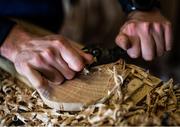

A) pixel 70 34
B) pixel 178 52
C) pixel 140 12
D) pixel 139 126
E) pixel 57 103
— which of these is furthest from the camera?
pixel 178 52

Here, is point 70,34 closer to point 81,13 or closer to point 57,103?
point 81,13

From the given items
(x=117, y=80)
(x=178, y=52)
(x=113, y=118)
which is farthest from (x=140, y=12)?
(x=178, y=52)

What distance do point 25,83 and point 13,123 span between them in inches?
4.7

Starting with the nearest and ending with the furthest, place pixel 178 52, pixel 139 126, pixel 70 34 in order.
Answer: pixel 139 126 → pixel 70 34 → pixel 178 52

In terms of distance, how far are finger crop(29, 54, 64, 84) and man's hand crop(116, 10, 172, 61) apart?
0.14 m

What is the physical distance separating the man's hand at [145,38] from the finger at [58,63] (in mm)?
118

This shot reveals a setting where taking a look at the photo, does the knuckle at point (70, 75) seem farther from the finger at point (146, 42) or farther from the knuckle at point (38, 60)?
the finger at point (146, 42)

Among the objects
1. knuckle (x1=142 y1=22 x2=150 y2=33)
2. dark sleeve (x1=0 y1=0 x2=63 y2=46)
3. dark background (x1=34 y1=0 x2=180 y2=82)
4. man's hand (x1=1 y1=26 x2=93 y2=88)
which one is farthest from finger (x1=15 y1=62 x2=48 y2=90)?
dark background (x1=34 y1=0 x2=180 y2=82)

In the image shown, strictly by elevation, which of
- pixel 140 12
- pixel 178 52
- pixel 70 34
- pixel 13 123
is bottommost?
pixel 178 52

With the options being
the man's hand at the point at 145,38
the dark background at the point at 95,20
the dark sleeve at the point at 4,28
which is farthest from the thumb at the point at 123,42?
the dark background at the point at 95,20

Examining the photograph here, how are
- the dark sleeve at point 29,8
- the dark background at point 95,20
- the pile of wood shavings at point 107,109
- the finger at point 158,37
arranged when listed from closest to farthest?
the pile of wood shavings at point 107,109, the finger at point 158,37, the dark sleeve at point 29,8, the dark background at point 95,20

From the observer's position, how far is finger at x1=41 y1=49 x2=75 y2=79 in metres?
0.79

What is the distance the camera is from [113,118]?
2.19 feet

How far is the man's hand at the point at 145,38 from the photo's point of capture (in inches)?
33.4
